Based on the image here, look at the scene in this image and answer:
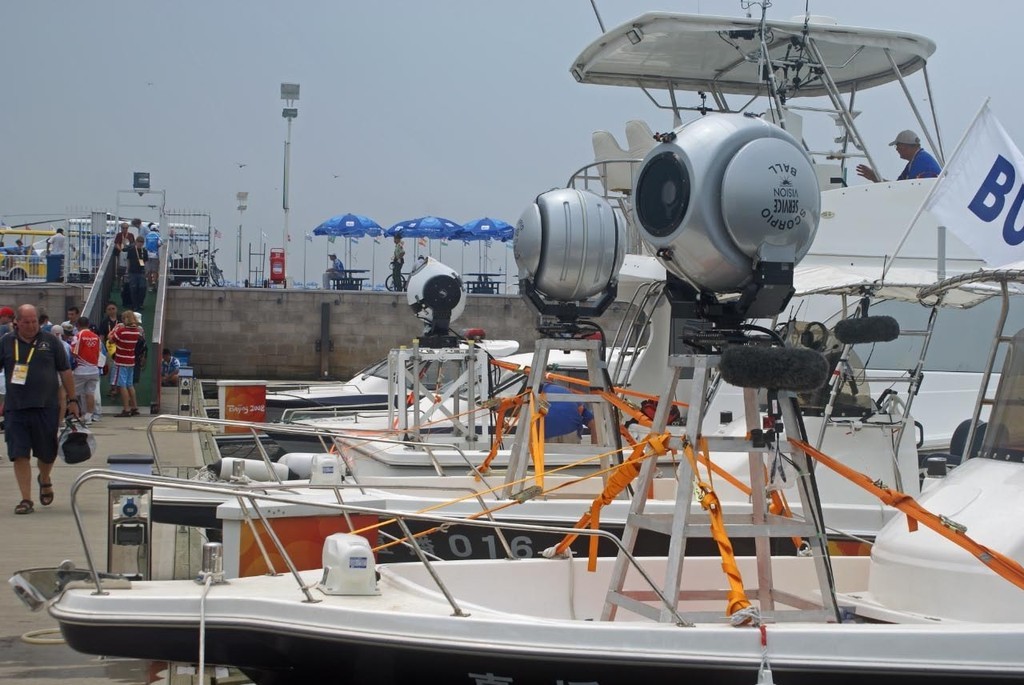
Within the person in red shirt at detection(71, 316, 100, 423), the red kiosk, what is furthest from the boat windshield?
the red kiosk

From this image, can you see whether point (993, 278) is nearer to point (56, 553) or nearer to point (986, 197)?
point (986, 197)

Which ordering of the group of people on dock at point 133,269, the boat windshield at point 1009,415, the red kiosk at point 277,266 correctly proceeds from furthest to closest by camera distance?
the red kiosk at point 277,266 < the group of people on dock at point 133,269 < the boat windshield at point 1009,415

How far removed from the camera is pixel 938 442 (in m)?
11.4

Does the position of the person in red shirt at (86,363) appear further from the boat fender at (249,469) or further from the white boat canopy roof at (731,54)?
the boat fender at (249,469)

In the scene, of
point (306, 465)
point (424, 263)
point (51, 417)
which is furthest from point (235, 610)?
point (424, 263)

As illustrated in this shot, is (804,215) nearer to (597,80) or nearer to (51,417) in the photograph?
(51,417)

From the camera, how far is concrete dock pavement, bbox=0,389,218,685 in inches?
253

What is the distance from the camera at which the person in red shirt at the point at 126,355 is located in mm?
19422

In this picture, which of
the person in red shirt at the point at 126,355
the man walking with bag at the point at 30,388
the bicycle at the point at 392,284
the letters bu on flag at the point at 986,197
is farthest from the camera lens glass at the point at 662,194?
the bicycle at the point at 392,284

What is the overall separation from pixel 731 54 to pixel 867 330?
24.2ft

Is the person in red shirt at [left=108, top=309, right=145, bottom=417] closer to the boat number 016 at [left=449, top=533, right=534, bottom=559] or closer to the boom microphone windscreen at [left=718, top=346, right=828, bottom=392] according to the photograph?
the boat number 016 at [left=449, top=533, right=534, bottom=559]

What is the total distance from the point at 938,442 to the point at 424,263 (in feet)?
16.1

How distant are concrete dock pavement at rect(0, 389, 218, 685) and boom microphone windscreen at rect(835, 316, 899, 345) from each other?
11.6 ft

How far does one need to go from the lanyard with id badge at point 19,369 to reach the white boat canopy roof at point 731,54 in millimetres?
6225
